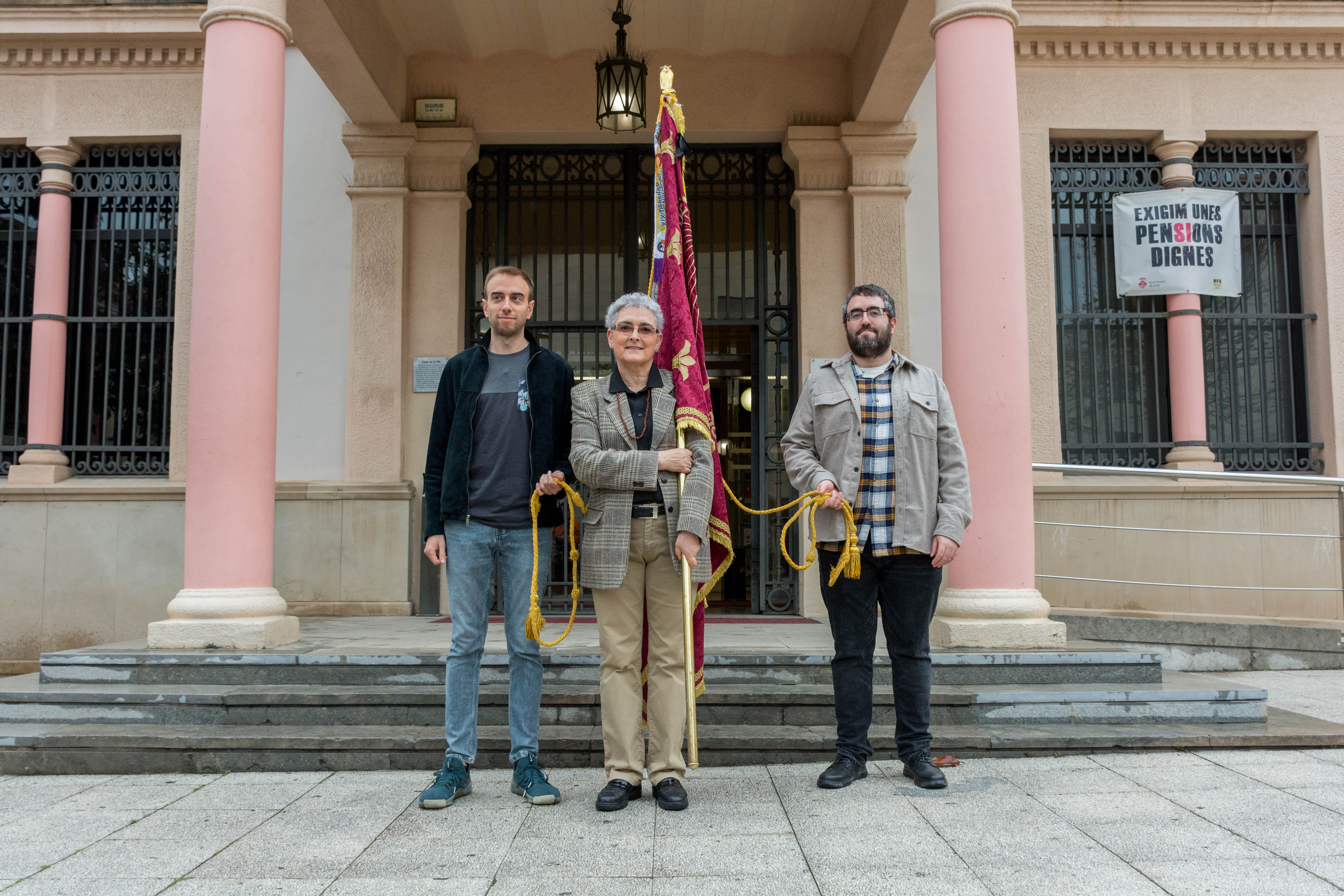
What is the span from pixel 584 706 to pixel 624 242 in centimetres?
482

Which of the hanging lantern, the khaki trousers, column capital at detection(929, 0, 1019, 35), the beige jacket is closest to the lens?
the khaki trousers

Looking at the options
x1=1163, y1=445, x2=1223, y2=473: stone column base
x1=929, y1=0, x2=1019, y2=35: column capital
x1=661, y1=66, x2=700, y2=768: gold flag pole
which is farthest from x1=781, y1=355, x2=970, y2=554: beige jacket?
x1=1163, y1=445, x2=1223, y2=473: stone column base

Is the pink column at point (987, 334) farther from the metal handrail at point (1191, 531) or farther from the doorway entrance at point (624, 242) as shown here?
the doorway entrance at point (624, 242)

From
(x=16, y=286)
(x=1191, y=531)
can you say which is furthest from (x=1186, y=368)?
(x=16, y=286)

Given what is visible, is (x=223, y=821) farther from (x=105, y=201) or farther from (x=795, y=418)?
(x=105, y=201)

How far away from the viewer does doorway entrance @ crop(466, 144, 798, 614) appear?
8.45 metres

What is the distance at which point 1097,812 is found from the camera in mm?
3629

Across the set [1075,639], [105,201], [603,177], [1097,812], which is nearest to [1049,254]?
[1075,639]

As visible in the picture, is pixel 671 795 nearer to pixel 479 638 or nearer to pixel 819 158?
pixel 479 638

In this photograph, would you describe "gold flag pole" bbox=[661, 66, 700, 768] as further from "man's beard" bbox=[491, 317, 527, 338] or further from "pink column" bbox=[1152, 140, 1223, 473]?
"pink column" bbox=[1152, 140, 1223, 473]

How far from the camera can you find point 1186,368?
8086 millimetres

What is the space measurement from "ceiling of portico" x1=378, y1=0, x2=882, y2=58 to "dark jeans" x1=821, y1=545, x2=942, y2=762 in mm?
5164

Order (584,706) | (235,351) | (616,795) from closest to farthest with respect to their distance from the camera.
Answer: (616,795) < (584,706) < (235,351)

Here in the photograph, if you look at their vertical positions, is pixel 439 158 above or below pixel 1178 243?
above
